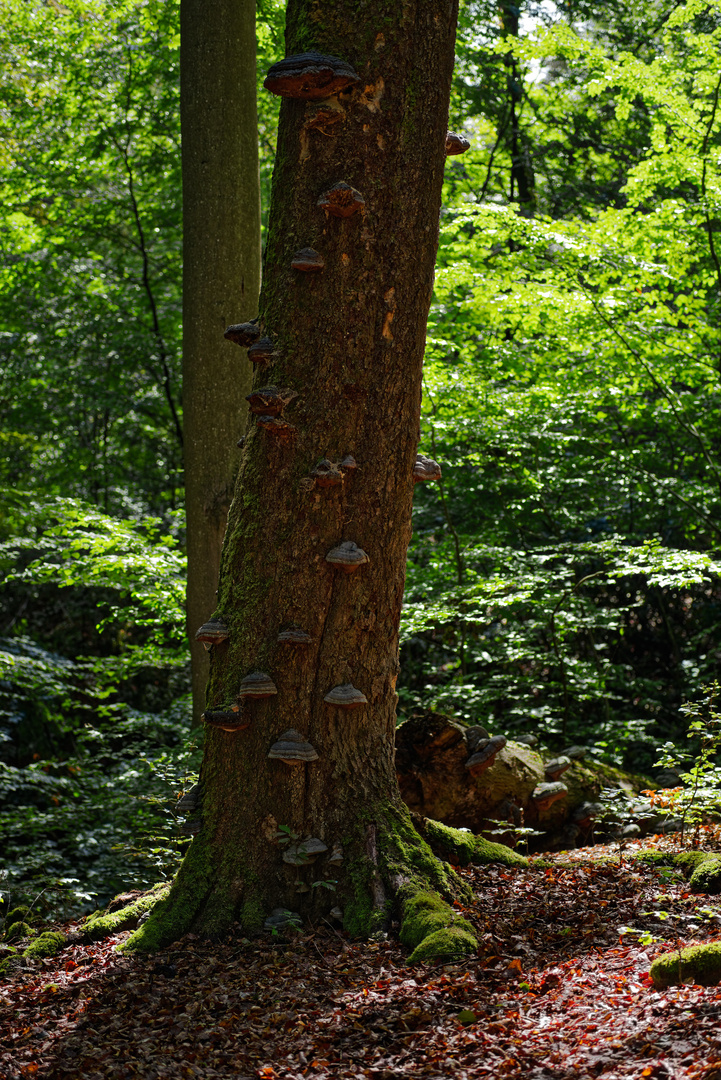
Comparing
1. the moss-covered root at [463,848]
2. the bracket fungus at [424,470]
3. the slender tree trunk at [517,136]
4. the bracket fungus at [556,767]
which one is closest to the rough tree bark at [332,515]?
the bracket fungus at [424,470]

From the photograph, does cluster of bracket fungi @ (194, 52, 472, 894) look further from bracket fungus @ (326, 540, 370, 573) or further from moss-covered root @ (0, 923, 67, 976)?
moss-covered root @ (0, 923, 67, 976)

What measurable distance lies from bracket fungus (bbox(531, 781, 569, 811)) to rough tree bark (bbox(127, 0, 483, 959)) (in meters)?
2.27

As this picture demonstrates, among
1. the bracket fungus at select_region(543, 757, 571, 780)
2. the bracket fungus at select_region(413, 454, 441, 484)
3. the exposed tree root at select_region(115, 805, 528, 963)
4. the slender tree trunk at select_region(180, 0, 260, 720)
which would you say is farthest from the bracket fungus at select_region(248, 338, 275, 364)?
the bracket fungus at select_region(543, 757, 571, 780)

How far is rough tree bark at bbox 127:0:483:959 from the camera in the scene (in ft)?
11.7

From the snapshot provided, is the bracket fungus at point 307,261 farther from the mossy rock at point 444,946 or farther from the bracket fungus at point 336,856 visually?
the mossy rock at point 444,946

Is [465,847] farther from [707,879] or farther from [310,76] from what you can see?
[310,76]

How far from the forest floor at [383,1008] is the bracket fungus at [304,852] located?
30cm

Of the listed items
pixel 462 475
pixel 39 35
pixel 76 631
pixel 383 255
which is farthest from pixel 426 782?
pixel 39 35

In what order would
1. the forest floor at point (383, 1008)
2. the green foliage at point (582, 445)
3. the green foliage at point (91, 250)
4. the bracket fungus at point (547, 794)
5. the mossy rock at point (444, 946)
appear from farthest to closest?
the green foliage at point (91, 250) < the green foliage at point (582, 445) < the bracket fungus at point (547, 794) < the mossy rock at point (444, 946) < the forest floor at point (383, 1008)

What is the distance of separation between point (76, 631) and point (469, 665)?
599 centimetres

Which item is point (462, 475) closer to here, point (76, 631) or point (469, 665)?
point (469, 665)

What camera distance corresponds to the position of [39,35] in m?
9.91

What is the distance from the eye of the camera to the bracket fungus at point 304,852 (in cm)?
343

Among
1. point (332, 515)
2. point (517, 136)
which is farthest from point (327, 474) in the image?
point (517, 136)
